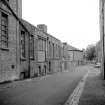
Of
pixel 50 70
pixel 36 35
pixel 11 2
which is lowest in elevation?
pixel 50 70

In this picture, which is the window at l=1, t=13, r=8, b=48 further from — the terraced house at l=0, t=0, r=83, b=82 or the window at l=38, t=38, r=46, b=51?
the window at l=38, t=38, r=46, b=51

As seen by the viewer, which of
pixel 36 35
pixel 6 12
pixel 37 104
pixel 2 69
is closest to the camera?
pixel 37 104

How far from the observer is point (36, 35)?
23.3 meters

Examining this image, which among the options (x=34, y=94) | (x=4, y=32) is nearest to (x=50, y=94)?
(x=34, y=94)

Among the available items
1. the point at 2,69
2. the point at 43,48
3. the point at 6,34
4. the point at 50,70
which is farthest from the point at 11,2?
the point at 50,70

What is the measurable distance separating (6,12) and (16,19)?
182cm

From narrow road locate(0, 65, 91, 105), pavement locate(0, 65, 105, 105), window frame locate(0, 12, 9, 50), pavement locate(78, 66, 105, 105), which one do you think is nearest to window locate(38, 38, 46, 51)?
window frame locate(0, 12, 9, 50)

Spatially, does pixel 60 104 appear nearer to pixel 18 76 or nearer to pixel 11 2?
pixel 18 76

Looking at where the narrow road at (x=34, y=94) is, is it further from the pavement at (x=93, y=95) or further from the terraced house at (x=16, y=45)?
the terraced house at (x=16, y=45)

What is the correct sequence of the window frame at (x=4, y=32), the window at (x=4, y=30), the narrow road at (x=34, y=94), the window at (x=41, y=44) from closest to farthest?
the narrow road at (x=34, y=94) < the window frame at (x=4, y=32) < the window at (x=4, y=30) < the window at (x=41, y=44)

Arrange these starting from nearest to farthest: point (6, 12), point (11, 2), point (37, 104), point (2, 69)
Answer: point (37, 104) < point (2, 69) < point (6, 12) < point (11, 2)

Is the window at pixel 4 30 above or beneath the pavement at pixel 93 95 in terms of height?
above

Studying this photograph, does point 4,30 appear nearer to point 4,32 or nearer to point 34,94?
point 4,32

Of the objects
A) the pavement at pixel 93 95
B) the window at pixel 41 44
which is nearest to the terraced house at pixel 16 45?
the window at pixel 41 44
